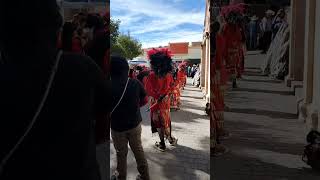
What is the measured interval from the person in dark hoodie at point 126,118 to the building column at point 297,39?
0.67 m

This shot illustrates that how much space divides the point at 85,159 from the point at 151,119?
68cm

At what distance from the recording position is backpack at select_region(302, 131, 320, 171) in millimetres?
1516

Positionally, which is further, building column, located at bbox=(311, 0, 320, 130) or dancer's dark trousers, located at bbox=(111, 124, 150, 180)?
dancer's dark trousers, located at bbox=(111, 124, 150, 180)

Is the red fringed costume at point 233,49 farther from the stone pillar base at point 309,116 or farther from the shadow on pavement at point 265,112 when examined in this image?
the stone pillar base at point 309,116

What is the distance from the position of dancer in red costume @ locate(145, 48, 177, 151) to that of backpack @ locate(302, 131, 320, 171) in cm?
56

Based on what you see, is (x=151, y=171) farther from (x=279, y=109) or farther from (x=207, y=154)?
(x=279, y=109)

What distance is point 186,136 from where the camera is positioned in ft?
5.57

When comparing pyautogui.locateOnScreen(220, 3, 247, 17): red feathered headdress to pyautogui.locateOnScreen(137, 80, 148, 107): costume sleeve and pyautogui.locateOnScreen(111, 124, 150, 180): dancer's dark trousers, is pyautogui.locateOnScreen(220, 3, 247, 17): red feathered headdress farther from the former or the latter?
pyautogui.locateOnScreen(111, 124, 150, 180): dancer's dark trousers

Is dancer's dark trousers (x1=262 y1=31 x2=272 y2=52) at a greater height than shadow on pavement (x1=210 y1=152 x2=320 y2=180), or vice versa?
dancer's dark trousers (x1=262 y1=31 x2=272 y2=52)

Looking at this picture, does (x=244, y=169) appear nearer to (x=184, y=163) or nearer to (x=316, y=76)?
(x=184, y=163)

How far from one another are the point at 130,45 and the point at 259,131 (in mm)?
701

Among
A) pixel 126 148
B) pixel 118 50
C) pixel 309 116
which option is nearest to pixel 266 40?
pixel 309 116

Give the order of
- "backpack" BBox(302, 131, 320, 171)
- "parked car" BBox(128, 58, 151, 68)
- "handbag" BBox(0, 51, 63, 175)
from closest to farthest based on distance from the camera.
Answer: "handbag" BBox(0, 51, 63, 175) < "backpack" BBox(302, 131, 320, 171) < "parked car" BBox(128, 58, 151, 68)

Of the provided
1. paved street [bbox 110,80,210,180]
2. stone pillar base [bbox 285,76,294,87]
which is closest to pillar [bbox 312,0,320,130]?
stone pillar base [bbox 285,76,294,87]
